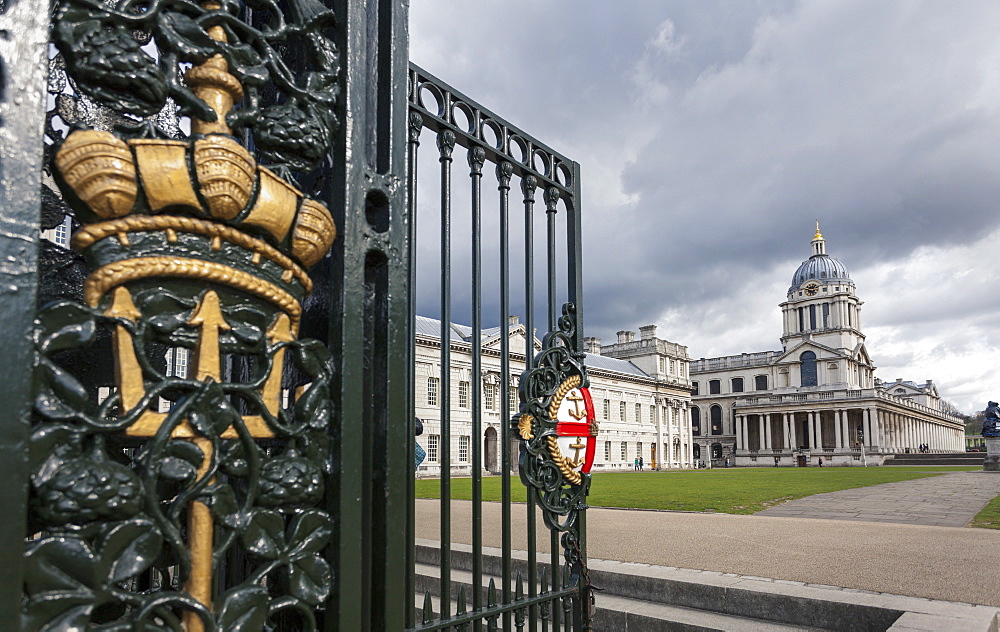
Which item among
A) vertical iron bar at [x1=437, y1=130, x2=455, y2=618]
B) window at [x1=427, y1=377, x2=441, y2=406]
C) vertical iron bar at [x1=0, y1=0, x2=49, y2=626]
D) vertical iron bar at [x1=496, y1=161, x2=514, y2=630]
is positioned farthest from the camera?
window at [x1=427, y1=377, x2=441, y2=406]

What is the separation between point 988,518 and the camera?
12.5 meters

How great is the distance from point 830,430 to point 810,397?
4.69m

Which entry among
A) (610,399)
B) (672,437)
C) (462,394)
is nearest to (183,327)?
(462,394)

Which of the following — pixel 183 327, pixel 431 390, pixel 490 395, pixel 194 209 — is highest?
pixel 431 390

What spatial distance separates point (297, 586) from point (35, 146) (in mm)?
948

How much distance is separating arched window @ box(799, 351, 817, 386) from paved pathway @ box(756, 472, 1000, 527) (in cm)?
6123

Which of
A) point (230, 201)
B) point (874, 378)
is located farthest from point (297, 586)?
point (874, 378)

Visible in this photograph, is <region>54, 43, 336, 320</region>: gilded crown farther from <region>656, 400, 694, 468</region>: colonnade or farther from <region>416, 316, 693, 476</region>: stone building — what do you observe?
<region>656, 400, 694, 468</region>: colonnade

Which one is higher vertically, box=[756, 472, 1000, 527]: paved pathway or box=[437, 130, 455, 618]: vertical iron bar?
box=[437, 130, 455, 618]: vertical iron bar

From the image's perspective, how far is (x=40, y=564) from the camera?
1041 mm

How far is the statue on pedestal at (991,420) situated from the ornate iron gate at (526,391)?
39.3m

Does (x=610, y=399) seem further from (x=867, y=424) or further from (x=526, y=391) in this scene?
(x=526, y=391)

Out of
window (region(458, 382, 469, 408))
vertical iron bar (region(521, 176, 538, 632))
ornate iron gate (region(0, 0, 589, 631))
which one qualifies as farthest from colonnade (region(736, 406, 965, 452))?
ornate iron gate (region(0, 0, 589, 631))

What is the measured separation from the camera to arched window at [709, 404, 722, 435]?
85.1 metres
